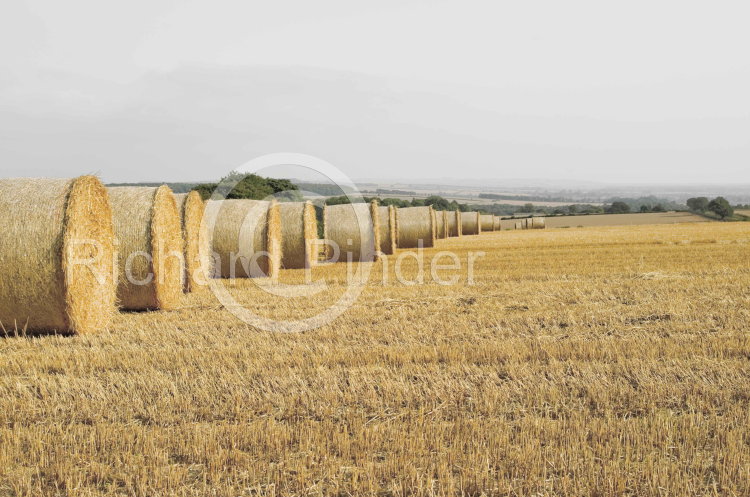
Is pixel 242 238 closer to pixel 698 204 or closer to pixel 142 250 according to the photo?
pixel 142 250

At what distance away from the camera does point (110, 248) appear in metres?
9.12

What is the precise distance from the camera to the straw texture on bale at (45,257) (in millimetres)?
7570

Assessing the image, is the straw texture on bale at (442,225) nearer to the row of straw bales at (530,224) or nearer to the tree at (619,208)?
the row of straw bales at (530,224)

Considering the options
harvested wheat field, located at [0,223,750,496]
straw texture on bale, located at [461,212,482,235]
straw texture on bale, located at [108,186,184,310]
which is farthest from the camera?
straw texture on bale, located at [461,212,482,235]

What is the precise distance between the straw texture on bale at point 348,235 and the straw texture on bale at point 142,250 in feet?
29.4

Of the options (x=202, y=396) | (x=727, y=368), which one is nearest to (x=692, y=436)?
(x=727, y=368)

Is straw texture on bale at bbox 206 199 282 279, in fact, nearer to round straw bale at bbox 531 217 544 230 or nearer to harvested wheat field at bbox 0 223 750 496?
harvested wheat field at bbox 0 223 750 496

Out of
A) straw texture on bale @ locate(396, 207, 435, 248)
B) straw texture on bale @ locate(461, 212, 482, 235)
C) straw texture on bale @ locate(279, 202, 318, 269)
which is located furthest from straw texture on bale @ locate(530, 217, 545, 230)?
straw texture on bale @ locate(279, 202, 318, 269)

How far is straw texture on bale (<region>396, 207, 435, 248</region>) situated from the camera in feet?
89.2

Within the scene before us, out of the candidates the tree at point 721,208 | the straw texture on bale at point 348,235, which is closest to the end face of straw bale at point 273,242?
the straw texture on bale at point 348,235

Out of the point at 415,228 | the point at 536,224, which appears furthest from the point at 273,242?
the point at 536,224

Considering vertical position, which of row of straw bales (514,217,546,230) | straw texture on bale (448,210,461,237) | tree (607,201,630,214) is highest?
tree (607,201,630,214)

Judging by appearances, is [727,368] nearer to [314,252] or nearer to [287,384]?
[287,384]

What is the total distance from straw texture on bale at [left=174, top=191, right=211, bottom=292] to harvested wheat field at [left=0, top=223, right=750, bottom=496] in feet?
9.73
